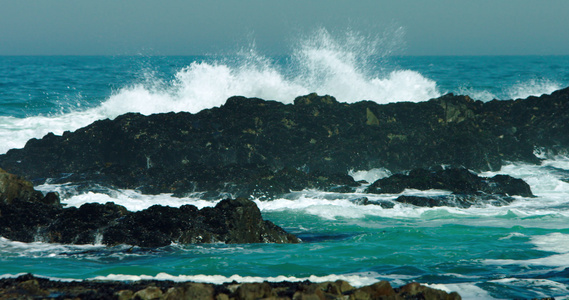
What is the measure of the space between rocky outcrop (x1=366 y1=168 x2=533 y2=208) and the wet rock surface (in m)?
1.16

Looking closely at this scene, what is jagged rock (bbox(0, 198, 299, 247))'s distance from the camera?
28.7ft

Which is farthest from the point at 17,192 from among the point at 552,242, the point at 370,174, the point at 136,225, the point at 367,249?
the point at 370,174

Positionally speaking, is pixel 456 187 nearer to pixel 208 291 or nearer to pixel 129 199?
pixel 129 199

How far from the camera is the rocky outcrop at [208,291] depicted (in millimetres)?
4766

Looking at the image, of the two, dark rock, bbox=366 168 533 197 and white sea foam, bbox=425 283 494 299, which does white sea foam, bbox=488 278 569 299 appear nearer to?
white sea foam, bbox=425 283 494 299

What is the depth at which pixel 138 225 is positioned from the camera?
8.92m

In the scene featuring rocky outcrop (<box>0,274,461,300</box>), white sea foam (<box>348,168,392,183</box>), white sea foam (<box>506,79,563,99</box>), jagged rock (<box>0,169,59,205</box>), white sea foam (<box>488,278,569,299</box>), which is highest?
white sea foam (<box>506,79,563,99</box>)

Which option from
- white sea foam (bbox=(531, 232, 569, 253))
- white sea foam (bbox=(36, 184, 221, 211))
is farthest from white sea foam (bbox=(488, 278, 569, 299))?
white sea foam (bbox=(36, 184, 221, 211))

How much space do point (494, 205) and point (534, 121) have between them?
7.41m

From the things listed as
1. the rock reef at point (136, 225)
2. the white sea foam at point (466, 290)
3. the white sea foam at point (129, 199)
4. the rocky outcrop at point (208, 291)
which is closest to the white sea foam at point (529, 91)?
the white sea foam at point (129, 199)

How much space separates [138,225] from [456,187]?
7.18m

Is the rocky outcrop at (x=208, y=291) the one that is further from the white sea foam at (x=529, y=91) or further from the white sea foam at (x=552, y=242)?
the white sea foam at (x=529, y=91)

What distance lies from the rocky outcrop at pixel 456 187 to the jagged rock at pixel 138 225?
14.2 ft

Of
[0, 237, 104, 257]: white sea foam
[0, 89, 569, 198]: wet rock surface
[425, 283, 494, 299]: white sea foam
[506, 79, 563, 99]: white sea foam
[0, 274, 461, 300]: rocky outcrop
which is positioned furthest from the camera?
[506, 79, 563, 99]: white sea foam
